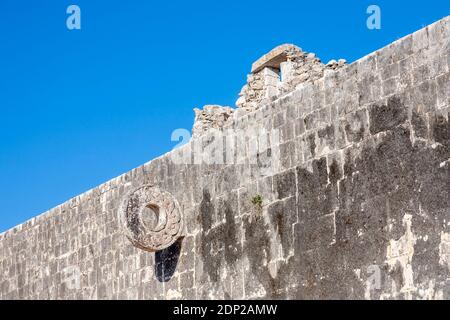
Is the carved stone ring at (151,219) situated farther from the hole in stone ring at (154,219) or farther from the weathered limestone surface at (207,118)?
the weathered limestone surface at (207,118)

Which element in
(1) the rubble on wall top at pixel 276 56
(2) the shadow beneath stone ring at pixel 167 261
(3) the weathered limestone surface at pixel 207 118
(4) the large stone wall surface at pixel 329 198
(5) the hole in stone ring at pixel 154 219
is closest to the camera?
(4) the large stone wall surface at pixel 329 198

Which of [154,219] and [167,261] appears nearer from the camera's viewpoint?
[167,261]

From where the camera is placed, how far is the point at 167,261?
10578mm

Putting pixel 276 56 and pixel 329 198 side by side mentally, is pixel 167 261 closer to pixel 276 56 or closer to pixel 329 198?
pixel 329 198

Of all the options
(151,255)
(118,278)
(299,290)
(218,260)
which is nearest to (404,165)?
(299,290)

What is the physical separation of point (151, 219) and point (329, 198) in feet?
9.29

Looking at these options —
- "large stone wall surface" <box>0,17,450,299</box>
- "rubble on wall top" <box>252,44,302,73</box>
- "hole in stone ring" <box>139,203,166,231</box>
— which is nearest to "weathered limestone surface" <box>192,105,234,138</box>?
"rubble on wall top" <box>252,44,302,73</box>

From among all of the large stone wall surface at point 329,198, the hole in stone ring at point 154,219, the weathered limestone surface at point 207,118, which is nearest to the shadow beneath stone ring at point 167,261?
the large stone wall surface at point 329,198

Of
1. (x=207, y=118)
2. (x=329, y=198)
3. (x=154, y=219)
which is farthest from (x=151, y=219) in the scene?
(x=207, y=118)

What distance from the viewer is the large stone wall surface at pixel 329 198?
744 centimetres

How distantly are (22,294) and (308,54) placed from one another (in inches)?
223

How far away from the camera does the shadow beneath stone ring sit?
10.5 metres

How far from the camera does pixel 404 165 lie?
7637mm

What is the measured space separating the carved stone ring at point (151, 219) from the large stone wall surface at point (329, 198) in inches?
6.3
